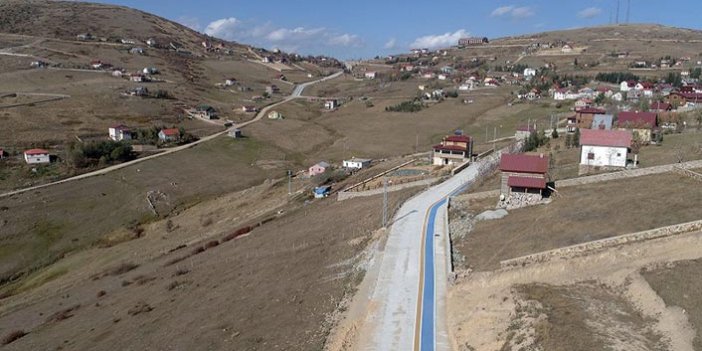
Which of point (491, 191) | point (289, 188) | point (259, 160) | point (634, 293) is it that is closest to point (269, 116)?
point (259, 160)

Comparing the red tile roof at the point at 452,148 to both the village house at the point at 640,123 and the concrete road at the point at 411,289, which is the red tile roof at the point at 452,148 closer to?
the village house at the point at 640,123

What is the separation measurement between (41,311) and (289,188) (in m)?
33.7

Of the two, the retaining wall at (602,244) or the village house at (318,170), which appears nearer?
the retaining wall at (602,244)

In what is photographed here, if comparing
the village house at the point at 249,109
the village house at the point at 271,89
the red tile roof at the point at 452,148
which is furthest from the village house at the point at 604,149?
the village house at the point at 271,89

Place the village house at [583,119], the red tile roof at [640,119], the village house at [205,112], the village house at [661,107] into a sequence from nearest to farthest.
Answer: the red tile roof at [640,119], the village house at [583,119], the village house at [661,107], the village house at [205,112]

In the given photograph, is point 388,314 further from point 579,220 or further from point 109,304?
point 109,304

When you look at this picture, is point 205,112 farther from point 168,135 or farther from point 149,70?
point 149,70

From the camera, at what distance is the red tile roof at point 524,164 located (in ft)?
141

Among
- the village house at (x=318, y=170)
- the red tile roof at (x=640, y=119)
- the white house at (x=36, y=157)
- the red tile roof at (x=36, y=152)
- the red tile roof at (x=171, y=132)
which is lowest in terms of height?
the village house at (x=318, y=170)

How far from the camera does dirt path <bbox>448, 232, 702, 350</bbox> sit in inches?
871

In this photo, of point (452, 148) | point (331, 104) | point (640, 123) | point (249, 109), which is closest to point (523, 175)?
point (452, 148)

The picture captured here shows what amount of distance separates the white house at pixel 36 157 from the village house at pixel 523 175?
6762cm

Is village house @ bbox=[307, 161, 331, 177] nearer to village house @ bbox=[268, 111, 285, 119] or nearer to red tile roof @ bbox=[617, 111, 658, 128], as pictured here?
red tile roof @ bbox=[617, 111, 658, 128]

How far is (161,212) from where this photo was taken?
6756cm
